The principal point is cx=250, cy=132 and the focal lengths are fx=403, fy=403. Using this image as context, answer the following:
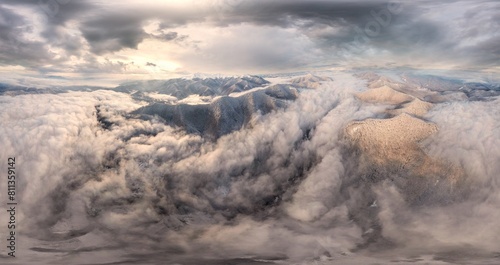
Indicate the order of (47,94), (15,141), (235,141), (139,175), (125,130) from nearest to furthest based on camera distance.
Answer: (15,141), (47,94), (139,175), (125,130), (235,141)

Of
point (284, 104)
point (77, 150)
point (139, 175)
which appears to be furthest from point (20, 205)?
point (284, 104)

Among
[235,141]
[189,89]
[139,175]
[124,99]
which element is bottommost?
[139,175]

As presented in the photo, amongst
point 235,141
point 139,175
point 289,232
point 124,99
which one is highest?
point 124,99

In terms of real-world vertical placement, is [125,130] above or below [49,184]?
above

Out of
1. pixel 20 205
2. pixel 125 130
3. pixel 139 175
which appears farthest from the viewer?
pixel 125 130

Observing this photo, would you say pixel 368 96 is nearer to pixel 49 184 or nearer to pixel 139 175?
pixel 139 175

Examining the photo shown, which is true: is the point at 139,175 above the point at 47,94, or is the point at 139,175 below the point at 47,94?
below

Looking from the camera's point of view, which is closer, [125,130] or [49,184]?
[49,184]

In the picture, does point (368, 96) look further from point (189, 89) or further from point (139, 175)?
point (139, 175)

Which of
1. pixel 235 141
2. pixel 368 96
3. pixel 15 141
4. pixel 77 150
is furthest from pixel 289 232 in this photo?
pixel 15 141
